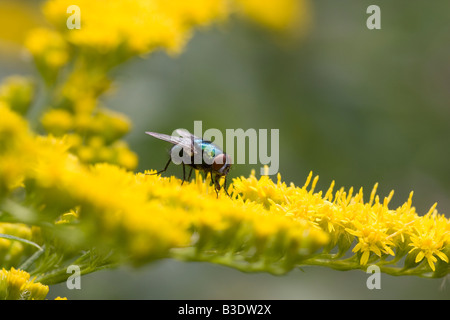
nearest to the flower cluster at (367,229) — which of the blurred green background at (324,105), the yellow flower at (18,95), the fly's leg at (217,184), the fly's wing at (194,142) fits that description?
the fly's leg at (217,184)

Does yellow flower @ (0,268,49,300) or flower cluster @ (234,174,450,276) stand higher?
flower cluster @ (234,174,450,276)

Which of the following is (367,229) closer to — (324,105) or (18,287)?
(18,287)

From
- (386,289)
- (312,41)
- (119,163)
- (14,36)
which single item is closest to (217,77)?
(312,41)

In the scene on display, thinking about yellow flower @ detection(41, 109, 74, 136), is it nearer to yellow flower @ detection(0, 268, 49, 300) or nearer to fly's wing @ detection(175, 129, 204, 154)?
fly's wing @ detection(175, 129, 204, 154)

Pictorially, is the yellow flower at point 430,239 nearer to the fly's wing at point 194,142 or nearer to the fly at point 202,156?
the fly at point 202,156

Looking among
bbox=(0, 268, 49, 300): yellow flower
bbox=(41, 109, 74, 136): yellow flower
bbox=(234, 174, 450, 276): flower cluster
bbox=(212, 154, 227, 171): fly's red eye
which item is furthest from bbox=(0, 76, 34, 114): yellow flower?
bbox=(234, 174, 450, 276): flower cluster

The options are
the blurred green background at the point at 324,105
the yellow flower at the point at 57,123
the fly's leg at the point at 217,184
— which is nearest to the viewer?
the fly's leg at the point at 217,184

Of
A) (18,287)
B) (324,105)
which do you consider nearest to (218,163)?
(18,287)

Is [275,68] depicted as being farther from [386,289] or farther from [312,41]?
[386,289]
